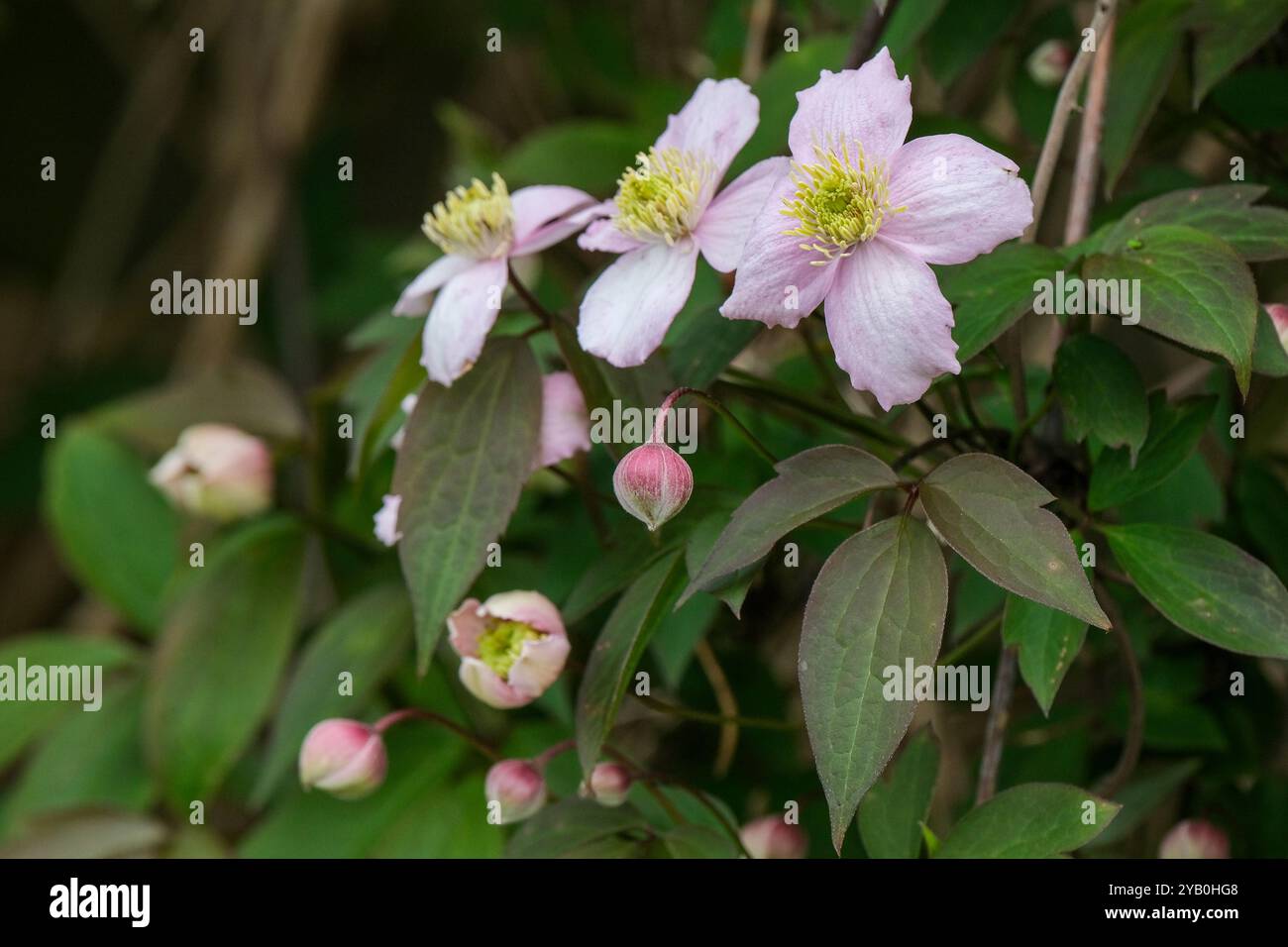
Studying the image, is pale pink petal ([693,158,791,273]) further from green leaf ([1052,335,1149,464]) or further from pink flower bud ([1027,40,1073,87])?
pink flower bud ([1027,40,1073,87])

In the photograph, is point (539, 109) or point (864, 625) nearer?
point (864, 625)

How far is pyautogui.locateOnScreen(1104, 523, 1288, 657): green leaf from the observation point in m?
0.52

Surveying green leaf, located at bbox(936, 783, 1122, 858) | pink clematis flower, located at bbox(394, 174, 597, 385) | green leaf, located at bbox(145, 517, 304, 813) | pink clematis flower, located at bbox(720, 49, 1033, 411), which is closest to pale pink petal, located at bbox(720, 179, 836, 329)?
pink clematis flower, located at bbox(720, 49, 1033, 411)

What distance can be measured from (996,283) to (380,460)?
0.47 metres


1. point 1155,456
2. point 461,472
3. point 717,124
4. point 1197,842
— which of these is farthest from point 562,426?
point 1197,842

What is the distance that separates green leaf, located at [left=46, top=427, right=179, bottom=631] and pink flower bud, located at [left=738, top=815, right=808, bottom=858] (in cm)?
52

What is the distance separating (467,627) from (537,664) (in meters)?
Result: 0.04

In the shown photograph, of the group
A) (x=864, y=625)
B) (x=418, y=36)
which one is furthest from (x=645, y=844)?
(x=418, y=36)

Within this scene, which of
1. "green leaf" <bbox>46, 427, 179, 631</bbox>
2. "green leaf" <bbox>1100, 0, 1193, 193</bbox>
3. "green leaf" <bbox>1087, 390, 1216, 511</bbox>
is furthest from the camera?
"green leaf" <bbox>46, 427, 179, 631</bbox>

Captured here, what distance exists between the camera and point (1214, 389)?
71 centimetres

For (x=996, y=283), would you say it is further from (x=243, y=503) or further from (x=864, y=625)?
(x=243, y=503)

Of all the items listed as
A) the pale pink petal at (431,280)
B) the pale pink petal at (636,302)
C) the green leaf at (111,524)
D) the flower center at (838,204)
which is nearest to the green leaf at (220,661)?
the green leaf at (111,524)

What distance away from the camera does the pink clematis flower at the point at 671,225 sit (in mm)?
560

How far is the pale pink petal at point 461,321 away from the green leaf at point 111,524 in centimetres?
50
